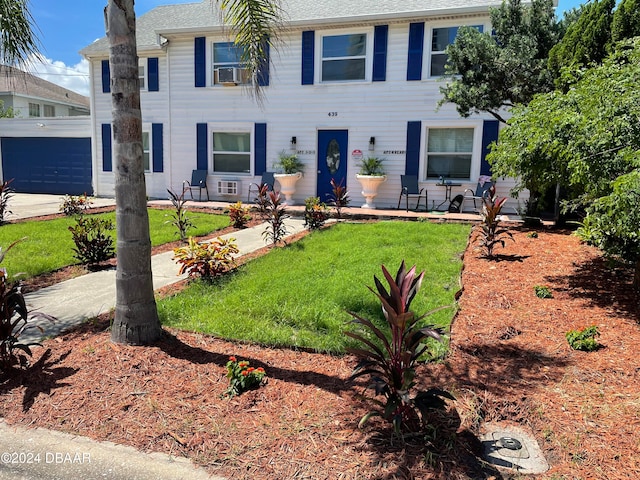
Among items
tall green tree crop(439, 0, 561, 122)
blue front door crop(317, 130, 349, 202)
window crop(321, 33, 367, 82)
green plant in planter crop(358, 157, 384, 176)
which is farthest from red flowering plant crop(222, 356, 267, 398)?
window crop(321, 33, 367, 82)

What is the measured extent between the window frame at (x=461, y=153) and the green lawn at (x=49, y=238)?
5.53 m

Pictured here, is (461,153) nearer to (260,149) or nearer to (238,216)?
(260,149)

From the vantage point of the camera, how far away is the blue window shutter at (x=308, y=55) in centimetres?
1344

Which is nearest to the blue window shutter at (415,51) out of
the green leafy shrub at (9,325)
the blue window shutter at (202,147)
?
the blue window shutter at (202,147)

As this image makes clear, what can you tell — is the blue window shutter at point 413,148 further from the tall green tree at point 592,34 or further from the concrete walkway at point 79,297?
the concrete walkway at point 79,297

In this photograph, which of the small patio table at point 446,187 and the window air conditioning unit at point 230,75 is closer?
the small patio table at point 446,187

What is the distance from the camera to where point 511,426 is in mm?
2928

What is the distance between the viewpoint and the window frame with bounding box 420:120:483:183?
12.4 meters

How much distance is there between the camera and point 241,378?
3240 mm

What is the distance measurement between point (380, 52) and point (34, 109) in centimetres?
2745

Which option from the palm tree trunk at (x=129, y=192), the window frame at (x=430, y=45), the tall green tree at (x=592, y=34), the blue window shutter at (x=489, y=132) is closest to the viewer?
the palm tree trunk at (x=129, y=192)

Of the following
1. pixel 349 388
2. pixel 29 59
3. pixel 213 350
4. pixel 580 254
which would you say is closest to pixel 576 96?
pixel 580 254

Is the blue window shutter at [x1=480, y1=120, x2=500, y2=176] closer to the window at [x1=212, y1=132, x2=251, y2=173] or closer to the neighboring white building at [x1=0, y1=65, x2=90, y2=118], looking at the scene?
the window at [x1=212, y1=132, x2=251, y2=173]

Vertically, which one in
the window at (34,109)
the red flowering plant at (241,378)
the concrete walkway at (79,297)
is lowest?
the concrete walkway at (79,297)
